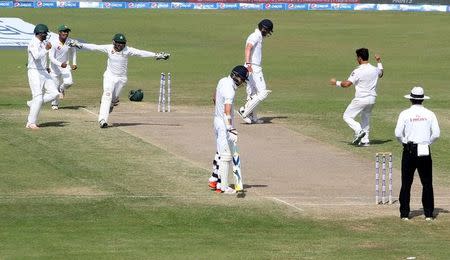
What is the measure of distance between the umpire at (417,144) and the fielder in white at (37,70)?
11.0 metres

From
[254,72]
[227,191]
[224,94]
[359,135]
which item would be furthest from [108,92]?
[224,94]

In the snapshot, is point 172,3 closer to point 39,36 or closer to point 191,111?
point 191,111

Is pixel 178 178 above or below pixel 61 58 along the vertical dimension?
below

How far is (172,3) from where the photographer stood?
266 feet

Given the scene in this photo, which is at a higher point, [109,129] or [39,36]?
[39,36]

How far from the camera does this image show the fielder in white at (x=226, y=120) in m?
21.0

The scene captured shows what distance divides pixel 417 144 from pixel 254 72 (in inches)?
463

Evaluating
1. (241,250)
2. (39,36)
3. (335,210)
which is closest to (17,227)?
(241,250)

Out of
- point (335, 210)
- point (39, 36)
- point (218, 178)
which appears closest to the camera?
point (335, 210)

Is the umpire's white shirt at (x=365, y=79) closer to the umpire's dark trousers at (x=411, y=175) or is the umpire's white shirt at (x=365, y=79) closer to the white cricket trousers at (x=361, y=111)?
the white cricket trousers at (x=361, y=111)

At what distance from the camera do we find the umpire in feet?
63.3

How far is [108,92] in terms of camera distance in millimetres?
29109

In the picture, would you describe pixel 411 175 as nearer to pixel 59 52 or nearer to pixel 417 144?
pixel 417 144

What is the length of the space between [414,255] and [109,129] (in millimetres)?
13252
